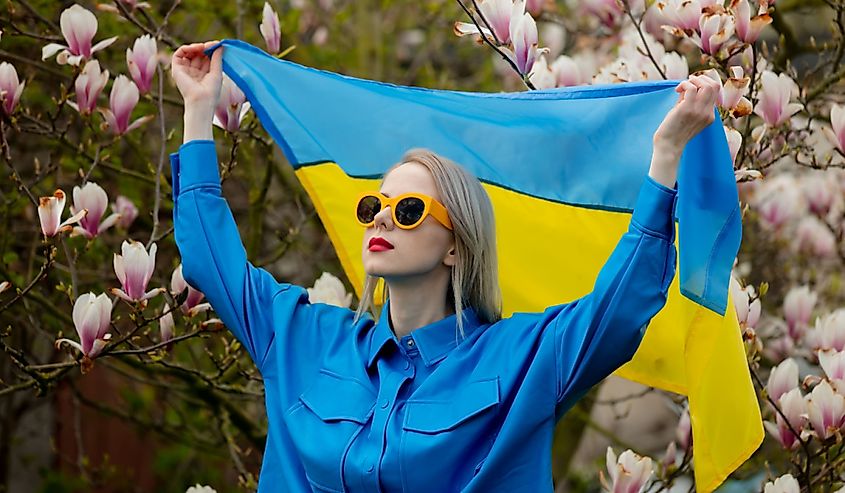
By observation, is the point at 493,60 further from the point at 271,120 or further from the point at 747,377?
the point at 747,377

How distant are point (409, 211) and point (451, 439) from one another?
0.45 m

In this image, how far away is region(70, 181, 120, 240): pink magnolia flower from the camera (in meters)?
3.29

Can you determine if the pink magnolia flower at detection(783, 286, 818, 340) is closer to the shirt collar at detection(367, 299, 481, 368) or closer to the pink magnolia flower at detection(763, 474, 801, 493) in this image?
the pink magnolia flower at detection(763, 474, 801, 493)

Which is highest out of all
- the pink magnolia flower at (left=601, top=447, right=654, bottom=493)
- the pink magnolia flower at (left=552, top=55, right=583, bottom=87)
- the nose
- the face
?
the pink magnolia flower at (left=552, top=55, right=583, bottom=87)

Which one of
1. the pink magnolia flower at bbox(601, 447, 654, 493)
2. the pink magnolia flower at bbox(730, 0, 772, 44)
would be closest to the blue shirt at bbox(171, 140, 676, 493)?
the pink magnolia flower at bbox(601, 447, 654, 493)

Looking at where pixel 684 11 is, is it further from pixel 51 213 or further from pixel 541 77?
pixel 51 213

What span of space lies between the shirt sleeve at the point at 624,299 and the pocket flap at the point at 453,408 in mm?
136

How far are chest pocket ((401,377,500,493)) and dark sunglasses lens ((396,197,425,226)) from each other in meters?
0.34

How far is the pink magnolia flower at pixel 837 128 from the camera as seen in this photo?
3.43 m

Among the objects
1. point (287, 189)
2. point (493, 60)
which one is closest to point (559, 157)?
point (287, 189)

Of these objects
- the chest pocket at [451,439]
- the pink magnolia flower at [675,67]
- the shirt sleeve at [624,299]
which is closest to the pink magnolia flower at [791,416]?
the pink magnolia flower at [675,67]

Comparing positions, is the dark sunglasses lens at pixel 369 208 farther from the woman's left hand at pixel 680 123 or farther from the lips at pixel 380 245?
the woman's left hand at pixel 680 123

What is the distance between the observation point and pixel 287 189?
5039 mm

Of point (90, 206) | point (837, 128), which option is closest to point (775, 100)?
point (837, 128)
